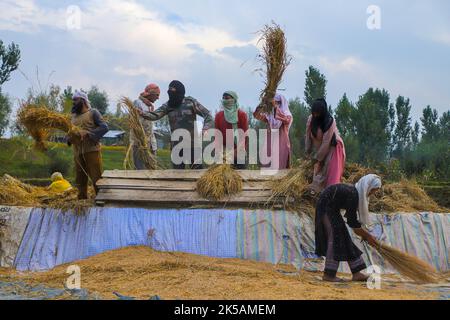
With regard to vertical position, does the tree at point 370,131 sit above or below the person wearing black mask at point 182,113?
above

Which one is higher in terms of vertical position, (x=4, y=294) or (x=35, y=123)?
(x=35, y=123)

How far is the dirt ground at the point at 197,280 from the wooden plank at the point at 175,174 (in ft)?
3.65

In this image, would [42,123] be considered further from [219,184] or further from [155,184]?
[219,184]

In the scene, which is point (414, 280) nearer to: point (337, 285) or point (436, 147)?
point (337, 285)

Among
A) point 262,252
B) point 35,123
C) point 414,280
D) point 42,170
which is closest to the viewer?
point 414,280

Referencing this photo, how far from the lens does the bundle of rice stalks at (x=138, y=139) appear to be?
8.30 metres

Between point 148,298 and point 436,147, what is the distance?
2125 cm

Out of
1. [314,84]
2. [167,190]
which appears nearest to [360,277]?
[167,190]

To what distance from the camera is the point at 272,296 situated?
480 cm

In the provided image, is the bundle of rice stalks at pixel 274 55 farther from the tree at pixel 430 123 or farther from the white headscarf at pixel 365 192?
the tree at pixel 430 123

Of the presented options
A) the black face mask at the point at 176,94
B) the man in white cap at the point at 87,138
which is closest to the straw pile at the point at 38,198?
the man in white cap at the point at 87,138

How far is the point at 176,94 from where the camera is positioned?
8.60 metres

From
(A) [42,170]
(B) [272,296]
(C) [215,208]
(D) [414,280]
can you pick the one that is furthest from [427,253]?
(A) [42,170]

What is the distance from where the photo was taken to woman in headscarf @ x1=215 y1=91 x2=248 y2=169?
28.1ft
